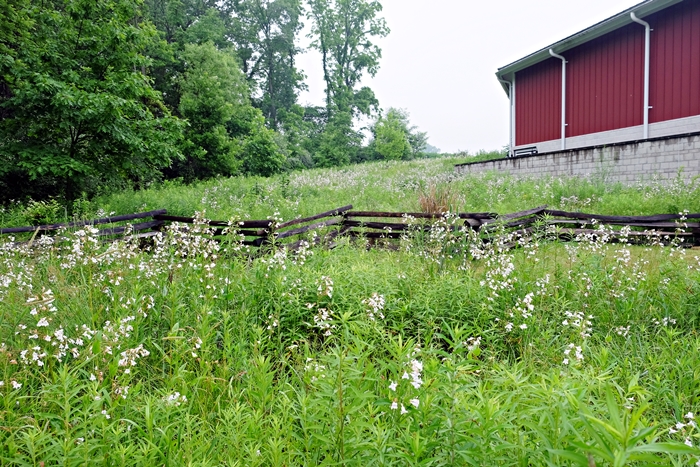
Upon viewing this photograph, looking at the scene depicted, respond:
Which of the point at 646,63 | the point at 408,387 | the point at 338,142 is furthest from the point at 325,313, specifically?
the point at 338,142

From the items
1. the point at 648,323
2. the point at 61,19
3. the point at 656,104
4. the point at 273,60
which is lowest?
the point at 648,323

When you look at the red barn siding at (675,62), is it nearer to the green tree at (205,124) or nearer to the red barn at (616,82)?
the red barn at (616,82)

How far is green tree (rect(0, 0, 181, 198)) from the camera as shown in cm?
1034

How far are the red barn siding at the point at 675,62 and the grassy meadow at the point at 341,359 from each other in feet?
32.0

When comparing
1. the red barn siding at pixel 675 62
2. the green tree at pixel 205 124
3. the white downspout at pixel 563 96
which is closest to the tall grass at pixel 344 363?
the red barn siding at pixel 675 62

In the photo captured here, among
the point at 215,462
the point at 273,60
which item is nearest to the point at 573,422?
the point at 215,462

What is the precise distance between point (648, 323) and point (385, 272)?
9.20 feet

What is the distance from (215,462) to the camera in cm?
206

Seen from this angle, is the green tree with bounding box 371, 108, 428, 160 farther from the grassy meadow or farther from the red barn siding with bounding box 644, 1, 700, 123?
the grassy meadow

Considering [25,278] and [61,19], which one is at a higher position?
[61,19]

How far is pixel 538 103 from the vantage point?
18.9 metres

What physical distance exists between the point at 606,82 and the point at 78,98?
17517mm

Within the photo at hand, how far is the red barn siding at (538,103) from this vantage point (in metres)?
18.0

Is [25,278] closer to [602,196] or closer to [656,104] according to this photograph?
[602,196]
